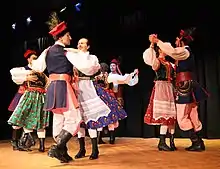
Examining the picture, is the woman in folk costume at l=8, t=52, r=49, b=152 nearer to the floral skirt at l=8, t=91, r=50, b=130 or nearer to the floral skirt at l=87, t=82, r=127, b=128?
the floral skirt at l=8, t=91, r=50, b=130

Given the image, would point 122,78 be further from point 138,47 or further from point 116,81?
point 138,47

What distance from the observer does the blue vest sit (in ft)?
10.5

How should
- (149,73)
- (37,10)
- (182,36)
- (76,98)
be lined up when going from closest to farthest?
(76,98) → (182,36) → (149,73) → (37,10)

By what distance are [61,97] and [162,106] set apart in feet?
4.20

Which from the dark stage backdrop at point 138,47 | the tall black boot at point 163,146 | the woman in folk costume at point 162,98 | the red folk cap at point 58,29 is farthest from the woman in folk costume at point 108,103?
the dark stage backdrop at point 138,47

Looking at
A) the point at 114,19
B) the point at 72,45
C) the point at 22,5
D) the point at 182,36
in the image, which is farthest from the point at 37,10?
Result: the point at 182,36

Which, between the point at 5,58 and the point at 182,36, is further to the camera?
the point at 5,58

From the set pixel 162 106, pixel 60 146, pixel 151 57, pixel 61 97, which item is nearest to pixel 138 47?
pixel 151 57

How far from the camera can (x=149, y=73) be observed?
18.2ft

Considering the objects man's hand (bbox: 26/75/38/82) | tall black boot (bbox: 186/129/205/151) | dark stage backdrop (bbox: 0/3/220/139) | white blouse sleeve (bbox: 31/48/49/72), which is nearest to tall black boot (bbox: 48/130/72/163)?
white blouse sleeve (bbox: 31/48/49/72)

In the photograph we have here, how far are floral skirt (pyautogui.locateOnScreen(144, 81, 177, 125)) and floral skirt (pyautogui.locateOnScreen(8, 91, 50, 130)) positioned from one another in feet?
4.08

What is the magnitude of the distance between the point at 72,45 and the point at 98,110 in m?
3.14

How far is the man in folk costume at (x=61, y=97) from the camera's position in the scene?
10.4 ft

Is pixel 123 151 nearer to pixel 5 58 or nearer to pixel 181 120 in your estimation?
pixel 181 120
